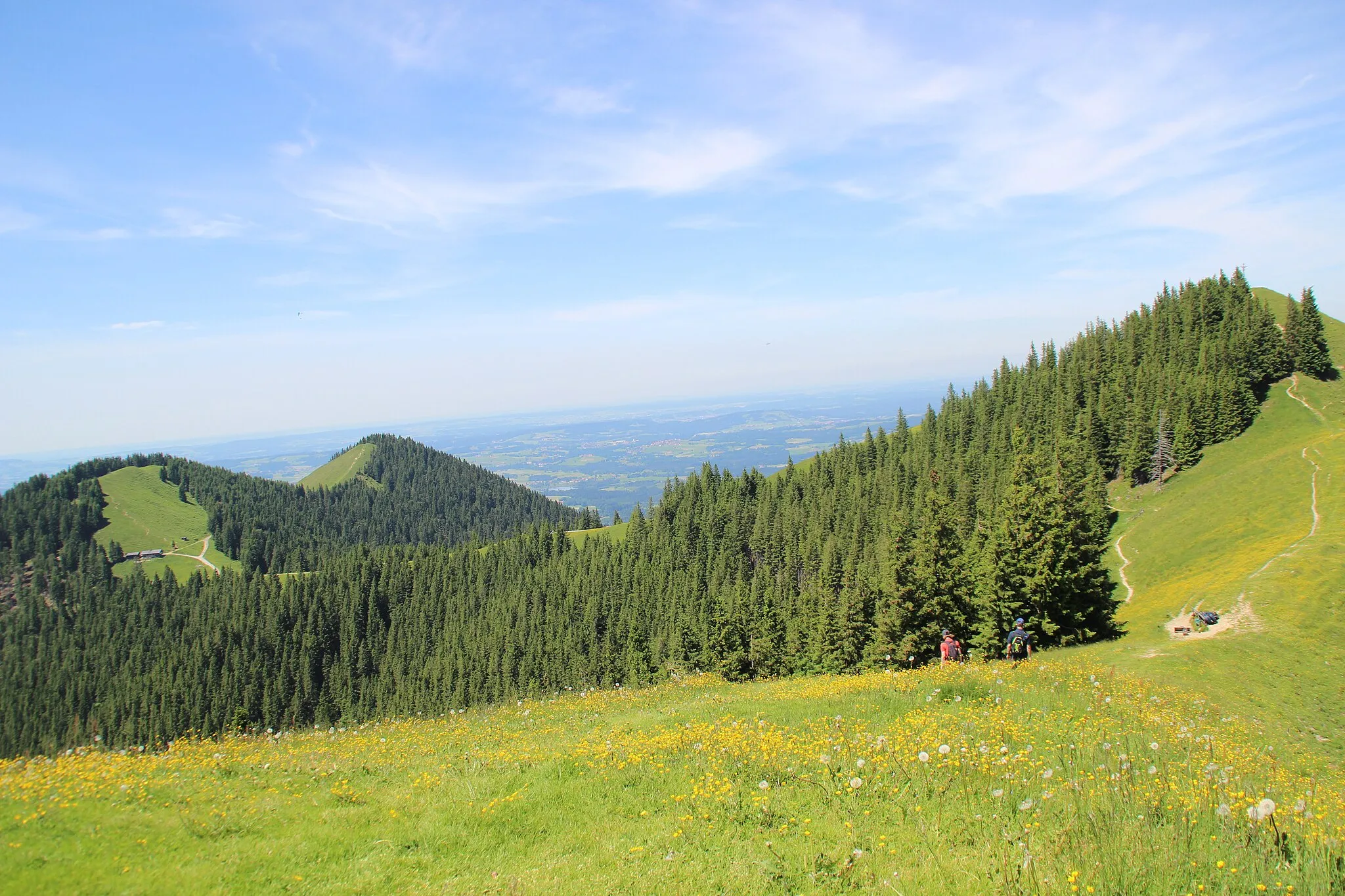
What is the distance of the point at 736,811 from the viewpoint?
35.4ft

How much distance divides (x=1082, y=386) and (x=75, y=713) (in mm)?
242487

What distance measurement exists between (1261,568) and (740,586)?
57.9 m

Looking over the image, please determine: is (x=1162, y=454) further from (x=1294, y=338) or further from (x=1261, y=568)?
(x=1261, y=568)

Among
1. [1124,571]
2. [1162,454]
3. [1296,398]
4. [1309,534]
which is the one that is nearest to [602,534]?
[1162,454]

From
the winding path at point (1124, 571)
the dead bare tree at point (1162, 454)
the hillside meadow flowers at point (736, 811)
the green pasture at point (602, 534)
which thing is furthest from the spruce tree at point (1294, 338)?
the green pasture at point (602, 534)

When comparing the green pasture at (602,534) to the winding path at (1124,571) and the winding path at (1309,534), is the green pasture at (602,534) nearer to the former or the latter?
the winding path at (1124,571)

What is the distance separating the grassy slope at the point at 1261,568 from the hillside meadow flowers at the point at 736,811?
9528 mm

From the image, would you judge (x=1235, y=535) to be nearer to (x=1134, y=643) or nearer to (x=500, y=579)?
(x=1134, y=643)

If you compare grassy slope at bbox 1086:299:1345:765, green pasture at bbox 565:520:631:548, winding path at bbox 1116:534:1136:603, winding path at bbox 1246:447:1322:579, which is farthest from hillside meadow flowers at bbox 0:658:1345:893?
green pasture at bbox 565:520:631:548

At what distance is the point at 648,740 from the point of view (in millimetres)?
15422

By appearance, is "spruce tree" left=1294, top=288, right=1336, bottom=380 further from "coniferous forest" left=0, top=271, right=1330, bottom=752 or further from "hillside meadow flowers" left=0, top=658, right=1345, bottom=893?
"hillside meadow flowers" left=0, top=658, right=1345, bottom=893

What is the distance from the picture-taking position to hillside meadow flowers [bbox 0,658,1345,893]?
8180mm

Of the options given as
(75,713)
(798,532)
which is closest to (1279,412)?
(798,532)

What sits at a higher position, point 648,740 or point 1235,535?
point 648,740
